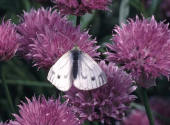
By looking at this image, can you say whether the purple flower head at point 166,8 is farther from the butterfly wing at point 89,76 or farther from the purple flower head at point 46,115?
the purple flower head at point 46,115

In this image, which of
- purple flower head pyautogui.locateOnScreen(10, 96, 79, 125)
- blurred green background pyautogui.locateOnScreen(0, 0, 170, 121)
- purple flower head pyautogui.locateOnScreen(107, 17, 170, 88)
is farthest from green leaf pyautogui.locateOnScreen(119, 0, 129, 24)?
purple flower head pyautogui.locateOnScreen(10, 96, 79, 125)

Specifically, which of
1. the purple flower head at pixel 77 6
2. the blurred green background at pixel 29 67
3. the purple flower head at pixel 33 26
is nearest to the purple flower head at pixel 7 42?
the purple flower head at pixel 33 26

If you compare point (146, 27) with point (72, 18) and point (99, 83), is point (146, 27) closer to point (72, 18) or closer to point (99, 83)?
point (99, 83)

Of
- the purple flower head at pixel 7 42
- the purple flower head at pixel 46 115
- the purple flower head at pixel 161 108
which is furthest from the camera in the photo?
the purple flower head at pixel 161 108

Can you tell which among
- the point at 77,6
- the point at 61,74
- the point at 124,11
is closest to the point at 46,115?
the point at 61,74

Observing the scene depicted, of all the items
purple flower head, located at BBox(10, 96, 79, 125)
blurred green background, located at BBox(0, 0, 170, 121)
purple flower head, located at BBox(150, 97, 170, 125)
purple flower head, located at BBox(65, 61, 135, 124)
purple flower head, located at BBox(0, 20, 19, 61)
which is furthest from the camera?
blurred green background, located at BBox(0, 0, 170, 121)

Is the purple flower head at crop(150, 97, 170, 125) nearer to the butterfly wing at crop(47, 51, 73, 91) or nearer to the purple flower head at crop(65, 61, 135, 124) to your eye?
the purple flower head at crop(65, 61, 135, 124)
